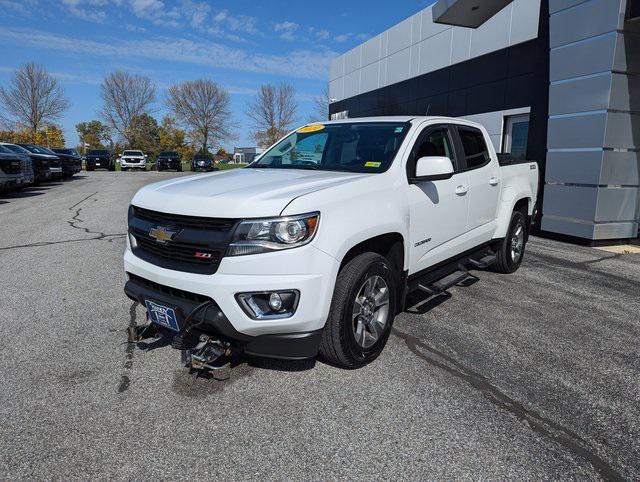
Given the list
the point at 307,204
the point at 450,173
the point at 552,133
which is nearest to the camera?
the point at 307,204

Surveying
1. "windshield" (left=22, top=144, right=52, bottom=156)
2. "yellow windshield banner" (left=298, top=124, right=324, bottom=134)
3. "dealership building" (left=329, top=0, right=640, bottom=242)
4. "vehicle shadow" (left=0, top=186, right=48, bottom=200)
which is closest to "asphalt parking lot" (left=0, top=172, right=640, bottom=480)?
"yellow windshield banner" (left=298, top=124, right=324, bottom=134)

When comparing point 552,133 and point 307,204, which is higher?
point 552,133

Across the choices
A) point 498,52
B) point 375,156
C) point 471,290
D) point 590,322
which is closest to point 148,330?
point 375,156

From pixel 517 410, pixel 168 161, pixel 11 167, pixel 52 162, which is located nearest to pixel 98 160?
pixel 168 161

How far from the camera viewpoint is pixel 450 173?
144 inches

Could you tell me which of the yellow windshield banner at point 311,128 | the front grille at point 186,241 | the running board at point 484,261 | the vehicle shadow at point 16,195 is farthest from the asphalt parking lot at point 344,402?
the vehicle shadow at point 16,195

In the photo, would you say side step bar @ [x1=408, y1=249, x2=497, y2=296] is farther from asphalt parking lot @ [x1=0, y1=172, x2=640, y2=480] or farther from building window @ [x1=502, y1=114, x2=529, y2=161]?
building window @ [x1=502, y1=114, x2=529, y2=161]

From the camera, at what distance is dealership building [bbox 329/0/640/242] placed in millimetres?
8078

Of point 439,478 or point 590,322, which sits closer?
point 439,478

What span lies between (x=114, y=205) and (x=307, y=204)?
1146 centimetres

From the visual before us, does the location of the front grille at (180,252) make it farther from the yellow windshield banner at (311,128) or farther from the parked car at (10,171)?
the parked car at (10,171)

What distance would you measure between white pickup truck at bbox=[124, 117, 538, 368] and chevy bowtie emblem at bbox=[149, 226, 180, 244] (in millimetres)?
11

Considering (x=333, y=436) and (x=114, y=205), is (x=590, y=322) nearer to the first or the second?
(x=333, y=436)

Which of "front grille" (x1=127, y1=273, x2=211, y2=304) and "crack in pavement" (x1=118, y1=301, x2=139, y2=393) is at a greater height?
"front grille" (x1=127, y1=273, x2=211, y2=304)
